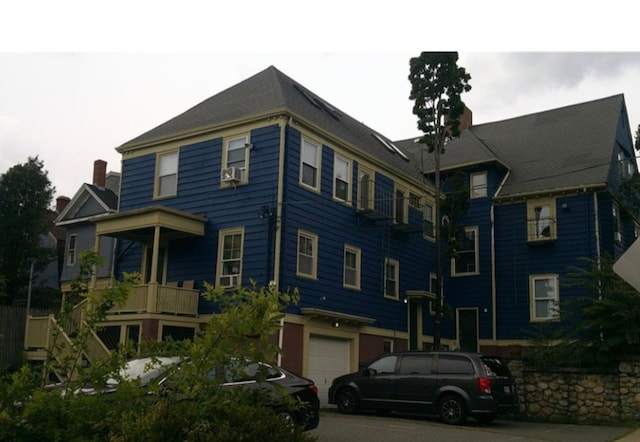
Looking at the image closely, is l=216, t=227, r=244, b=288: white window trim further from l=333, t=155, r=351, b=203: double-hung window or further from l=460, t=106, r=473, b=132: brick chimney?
l=460, t=106, r=473, b=132: brick chimney

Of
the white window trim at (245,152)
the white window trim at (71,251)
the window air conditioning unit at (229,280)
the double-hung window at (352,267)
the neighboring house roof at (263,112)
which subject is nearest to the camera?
the window air conditioning unit at (229,280)

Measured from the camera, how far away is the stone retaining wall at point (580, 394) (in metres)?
16.5

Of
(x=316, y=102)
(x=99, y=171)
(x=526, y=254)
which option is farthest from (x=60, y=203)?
(x=526, y=254)

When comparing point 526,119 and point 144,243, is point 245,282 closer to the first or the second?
point 144,243

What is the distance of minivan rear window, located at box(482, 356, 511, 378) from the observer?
16.0m

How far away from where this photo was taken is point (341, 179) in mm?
23469

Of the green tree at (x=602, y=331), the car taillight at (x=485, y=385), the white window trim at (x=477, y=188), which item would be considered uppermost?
the white window trim at (x=477, y=188)

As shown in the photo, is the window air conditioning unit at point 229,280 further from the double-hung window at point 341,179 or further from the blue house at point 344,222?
the double-hung window at point 341,179

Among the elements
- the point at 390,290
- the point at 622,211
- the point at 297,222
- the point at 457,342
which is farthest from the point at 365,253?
the point at 622,211

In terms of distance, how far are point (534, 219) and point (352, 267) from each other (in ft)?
27.8

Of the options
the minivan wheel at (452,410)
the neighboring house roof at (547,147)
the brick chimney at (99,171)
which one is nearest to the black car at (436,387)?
the minivan wheel at (452,410)

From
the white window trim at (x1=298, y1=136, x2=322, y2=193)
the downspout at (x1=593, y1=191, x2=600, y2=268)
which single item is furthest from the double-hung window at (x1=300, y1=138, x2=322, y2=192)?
the downspout at (x1=593, y1=191, x2=600, y2=268)

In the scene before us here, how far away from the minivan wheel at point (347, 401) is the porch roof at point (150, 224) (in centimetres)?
721

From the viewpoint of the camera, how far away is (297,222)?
69.2 ft
